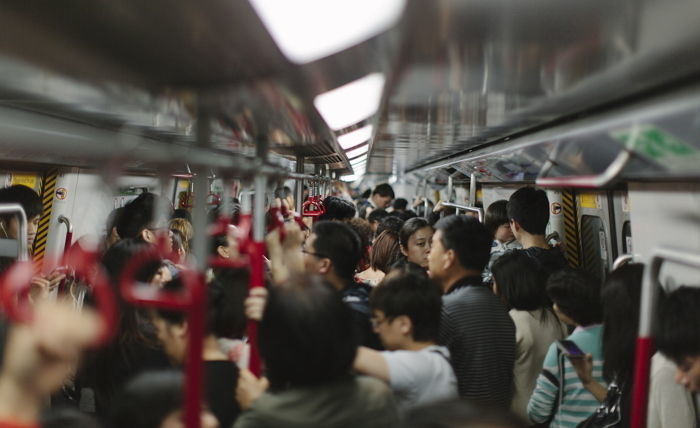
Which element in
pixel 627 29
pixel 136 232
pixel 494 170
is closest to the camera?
pixel 627 29

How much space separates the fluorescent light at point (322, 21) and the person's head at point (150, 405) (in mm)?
922

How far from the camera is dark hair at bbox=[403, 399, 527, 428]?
4.23 feet

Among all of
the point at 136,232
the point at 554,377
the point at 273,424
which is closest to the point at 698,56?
the point at 273,424

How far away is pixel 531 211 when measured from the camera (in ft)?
13.2

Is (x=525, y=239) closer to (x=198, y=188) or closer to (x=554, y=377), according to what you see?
(x=554, y=377)

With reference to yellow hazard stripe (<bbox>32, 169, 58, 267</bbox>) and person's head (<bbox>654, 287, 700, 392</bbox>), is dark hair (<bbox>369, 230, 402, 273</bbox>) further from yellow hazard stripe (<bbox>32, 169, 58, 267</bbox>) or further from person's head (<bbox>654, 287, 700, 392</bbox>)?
yellow hazard stripe (<bbox>32, 169, 58, 267</bbox>)

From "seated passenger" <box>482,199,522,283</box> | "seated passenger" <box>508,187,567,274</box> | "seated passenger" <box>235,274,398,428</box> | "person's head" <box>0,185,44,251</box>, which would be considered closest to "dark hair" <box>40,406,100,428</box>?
"seated passenger" <box>235,274,398,428</box>

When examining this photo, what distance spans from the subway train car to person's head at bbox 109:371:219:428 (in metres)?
0.14

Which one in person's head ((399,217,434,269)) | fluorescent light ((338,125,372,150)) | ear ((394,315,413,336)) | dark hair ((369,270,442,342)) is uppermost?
fluorescent light ((338,125,372,150))

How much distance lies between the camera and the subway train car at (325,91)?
115cm

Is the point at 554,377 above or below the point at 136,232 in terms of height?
below

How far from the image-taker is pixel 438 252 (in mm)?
2785

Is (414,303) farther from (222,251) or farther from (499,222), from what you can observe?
(499,222)

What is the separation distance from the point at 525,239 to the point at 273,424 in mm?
3174
